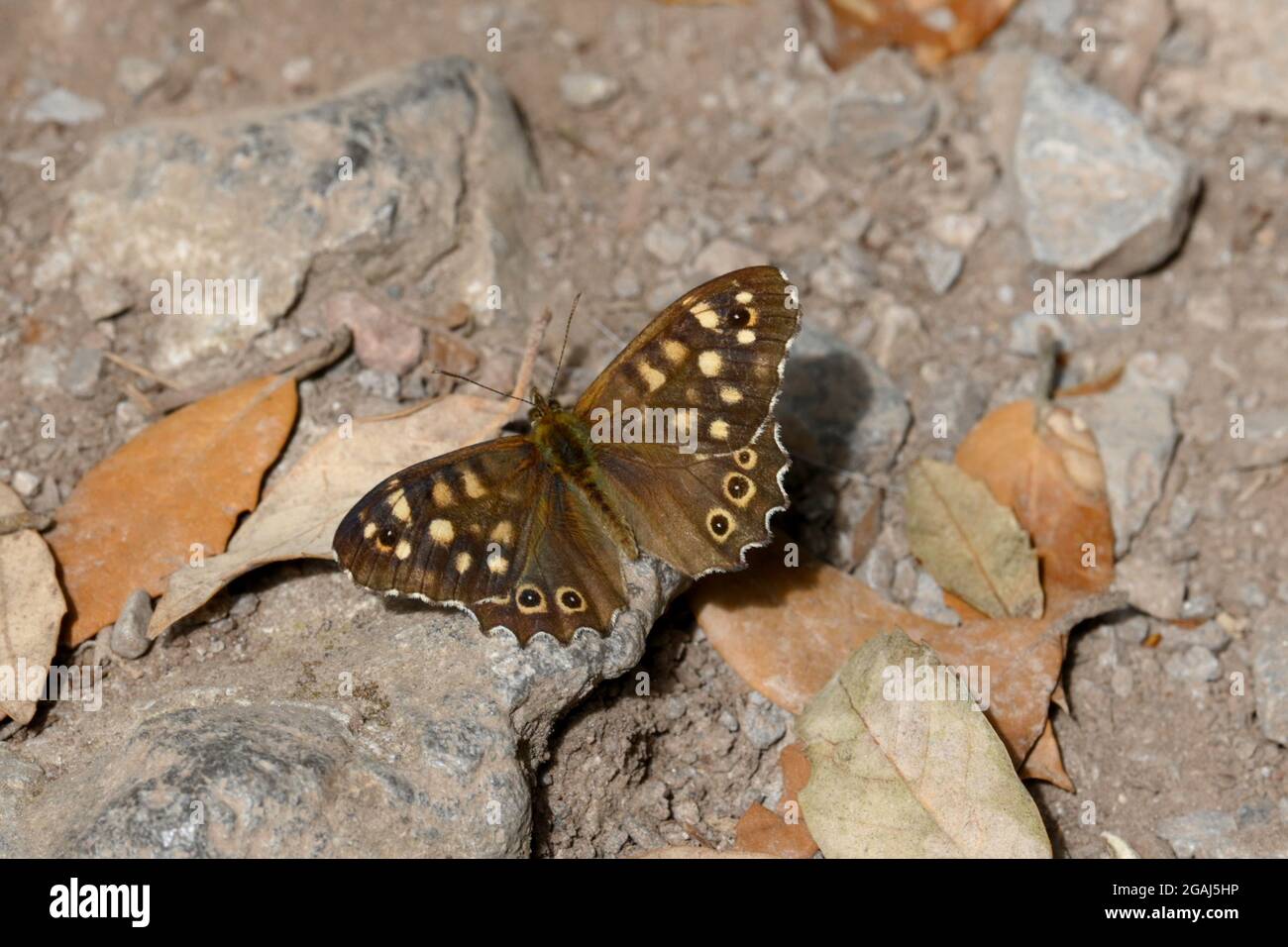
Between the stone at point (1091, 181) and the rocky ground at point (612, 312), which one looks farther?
the stone at point (1091, 181)

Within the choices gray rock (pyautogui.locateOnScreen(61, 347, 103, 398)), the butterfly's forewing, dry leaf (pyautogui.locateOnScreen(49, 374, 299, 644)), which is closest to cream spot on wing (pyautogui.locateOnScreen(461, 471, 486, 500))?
the butterfly's forewing

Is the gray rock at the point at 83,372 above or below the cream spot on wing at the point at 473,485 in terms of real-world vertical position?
above

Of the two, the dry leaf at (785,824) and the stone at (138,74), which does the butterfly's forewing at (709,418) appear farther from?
the stone at (138,74)

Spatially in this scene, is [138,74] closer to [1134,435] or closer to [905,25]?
[905,25]

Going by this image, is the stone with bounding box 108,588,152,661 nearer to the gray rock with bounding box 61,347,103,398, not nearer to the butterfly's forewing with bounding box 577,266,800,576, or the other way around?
the gray rock with bounding box 61,347,103,398

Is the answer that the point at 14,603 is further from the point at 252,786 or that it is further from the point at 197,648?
the point at 252,786

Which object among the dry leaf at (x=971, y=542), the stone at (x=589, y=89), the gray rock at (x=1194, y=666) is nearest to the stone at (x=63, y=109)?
the stone at (x=589, y=89)

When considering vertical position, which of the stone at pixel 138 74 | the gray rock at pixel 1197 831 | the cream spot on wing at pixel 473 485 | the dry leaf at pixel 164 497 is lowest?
the gray rock at pixel 1197 831
